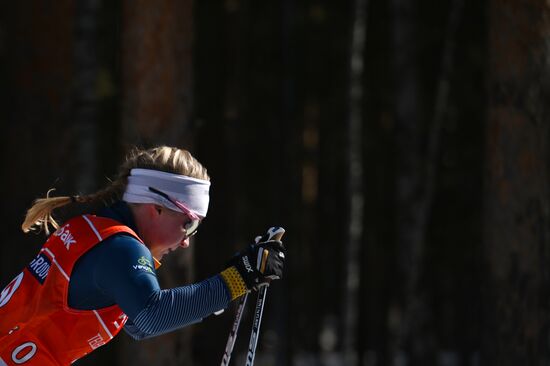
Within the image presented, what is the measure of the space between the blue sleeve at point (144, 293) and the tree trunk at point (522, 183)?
378 centimetres

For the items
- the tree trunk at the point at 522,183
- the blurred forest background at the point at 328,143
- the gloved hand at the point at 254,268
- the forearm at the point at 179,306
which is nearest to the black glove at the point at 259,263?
the gloved hand at the point at 254,268

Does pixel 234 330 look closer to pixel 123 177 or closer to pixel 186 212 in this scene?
pixel 186 212

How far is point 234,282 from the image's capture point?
3963 mm

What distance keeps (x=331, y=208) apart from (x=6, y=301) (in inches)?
474

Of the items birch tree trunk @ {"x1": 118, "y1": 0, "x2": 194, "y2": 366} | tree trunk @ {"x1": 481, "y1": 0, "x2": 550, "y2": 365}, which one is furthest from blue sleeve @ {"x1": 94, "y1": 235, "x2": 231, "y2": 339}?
tree trunk @ {"x1": 481, "y1": 0, "x2": 550, "y2": 365}

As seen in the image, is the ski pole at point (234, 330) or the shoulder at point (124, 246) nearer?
the shoulder at point (124, 246)

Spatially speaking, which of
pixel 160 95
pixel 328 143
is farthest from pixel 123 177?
pixel 328 143

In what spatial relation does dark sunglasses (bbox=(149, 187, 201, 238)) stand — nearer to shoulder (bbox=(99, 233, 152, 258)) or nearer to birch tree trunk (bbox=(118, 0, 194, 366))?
shoulder (bbox=(99, 233, 152, 258))

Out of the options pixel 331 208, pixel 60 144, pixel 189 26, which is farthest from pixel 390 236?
pixel 189 26

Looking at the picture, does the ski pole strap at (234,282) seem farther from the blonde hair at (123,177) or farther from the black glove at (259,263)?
the blonde hair at (123,177)

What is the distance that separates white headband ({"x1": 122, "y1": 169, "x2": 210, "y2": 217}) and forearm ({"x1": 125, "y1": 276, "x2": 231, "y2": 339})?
377mm

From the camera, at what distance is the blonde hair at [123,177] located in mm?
4137

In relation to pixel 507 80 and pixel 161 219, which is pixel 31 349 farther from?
pixel 507 80

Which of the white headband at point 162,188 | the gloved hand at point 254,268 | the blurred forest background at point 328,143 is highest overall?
the white headband at point 162,188
